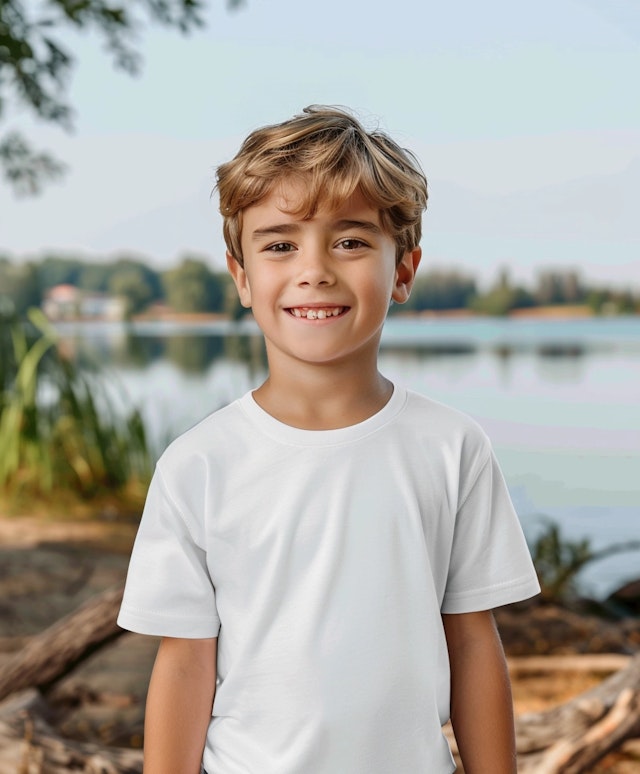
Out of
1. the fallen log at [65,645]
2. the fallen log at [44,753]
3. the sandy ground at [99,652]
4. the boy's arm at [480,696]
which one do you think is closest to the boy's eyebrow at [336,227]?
the boy's arm at [480,696]

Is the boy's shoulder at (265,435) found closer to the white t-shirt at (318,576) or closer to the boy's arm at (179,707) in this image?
the white t-shirt at (318,576)

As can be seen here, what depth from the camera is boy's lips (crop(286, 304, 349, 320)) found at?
911mm

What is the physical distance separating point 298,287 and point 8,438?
2.91 meters

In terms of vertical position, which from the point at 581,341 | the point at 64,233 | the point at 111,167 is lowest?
the point at 581,341

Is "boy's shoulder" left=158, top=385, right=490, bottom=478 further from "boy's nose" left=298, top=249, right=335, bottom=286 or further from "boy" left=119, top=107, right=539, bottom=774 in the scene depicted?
"boy's nose" left=298, top=249, right=335, bottom=286

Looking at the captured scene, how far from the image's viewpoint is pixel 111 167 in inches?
149

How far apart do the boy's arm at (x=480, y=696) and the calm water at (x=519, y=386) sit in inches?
102

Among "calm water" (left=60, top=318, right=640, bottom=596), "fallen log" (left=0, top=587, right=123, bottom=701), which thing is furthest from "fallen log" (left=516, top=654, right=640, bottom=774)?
"calm water" (left=60, top=318, right=640, bottom=596)

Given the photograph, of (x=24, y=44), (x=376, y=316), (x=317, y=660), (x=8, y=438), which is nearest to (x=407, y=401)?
(x=376, y=316)

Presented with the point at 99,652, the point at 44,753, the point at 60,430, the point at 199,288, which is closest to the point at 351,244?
the point at 44,753

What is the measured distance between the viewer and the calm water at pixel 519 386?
3.56 meters

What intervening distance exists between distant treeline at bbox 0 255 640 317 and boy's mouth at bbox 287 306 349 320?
2.93 meters

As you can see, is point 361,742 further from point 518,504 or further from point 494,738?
point 518,504

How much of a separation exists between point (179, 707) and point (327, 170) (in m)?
0.47
